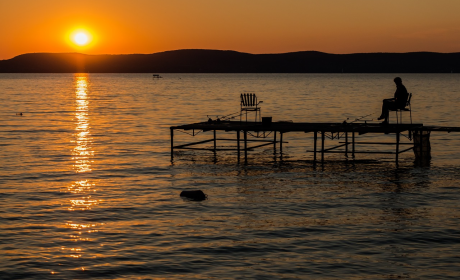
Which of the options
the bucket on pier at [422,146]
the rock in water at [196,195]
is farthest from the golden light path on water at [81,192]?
the bucket on pier at [422,146]

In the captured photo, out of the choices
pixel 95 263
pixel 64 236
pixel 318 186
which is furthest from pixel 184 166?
pixel 95 263

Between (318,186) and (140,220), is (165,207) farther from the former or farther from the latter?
(318,186)

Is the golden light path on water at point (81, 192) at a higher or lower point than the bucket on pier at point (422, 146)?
lower

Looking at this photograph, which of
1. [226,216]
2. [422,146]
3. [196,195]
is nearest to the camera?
[226,216]

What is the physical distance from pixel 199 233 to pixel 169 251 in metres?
1.65

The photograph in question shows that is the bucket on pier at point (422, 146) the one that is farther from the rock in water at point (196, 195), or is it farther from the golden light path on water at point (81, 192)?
the golden light path on water at point (81, 192)

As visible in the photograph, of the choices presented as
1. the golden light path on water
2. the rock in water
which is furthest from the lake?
the rock in water

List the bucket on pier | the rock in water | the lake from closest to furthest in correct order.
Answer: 1. the lake
2. the rock in water
3. the bucket on pier

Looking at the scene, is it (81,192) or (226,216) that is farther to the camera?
(81,192)

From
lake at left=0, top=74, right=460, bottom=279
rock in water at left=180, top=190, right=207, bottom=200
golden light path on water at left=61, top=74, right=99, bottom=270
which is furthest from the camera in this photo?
rock in water at left=180, top=190, right=207, bottom=200

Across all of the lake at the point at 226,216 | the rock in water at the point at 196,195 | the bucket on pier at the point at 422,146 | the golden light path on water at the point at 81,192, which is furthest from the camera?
the bucket on pier at the point at 422,146

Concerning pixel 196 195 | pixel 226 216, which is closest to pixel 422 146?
pixel 196 195

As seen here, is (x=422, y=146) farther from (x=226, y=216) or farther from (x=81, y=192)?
(x=81, y=192)

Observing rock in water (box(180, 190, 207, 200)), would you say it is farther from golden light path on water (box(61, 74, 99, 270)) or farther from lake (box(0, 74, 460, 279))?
golden light path on water (box(61, 74, 99, 270))
